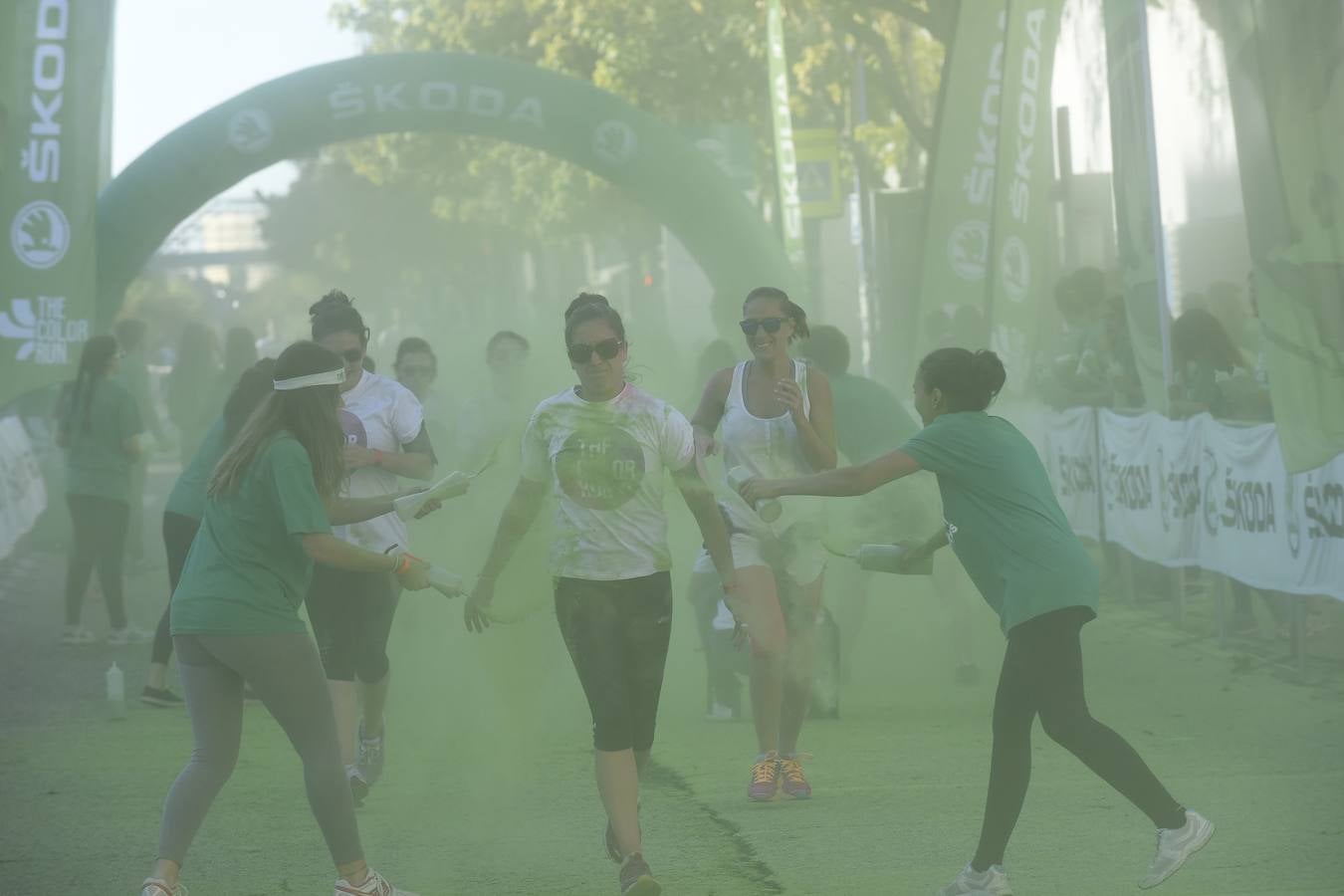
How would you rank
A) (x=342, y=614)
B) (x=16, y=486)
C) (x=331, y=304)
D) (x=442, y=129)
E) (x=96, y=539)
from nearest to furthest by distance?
(x=342, y=614)
(x=331, y=304)
(x=96, y=539)
(x=16, y=486)
(x=442, y=129)

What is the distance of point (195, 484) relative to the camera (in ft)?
30.2

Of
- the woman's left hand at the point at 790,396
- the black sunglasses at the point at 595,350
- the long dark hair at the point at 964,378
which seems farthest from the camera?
the woman's left hand at the point at 790,396

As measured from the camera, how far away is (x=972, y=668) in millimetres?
10203

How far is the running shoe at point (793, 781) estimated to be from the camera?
23.6ft

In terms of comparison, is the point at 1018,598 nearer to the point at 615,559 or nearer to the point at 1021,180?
the point at 615,559

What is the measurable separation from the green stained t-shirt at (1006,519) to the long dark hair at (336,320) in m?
2.40

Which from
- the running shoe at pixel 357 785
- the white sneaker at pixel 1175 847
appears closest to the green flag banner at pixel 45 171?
the running shoe at pixel 357 785

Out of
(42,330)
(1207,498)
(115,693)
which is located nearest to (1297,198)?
(1207,498)

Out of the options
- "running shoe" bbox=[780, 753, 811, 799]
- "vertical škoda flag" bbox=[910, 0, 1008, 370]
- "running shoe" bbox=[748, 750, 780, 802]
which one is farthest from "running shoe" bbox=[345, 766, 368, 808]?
"vertical škoda flag" bbox=[910, 0, 1008, 370]

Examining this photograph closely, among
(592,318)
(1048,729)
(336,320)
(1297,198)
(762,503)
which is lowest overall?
(1048,729)

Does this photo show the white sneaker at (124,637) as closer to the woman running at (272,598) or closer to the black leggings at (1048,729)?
the woman running at (272,598)

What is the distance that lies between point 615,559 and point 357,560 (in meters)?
0.88

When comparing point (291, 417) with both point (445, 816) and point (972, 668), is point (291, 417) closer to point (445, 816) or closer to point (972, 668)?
point (445, 816)

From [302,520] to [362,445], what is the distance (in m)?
1.85
